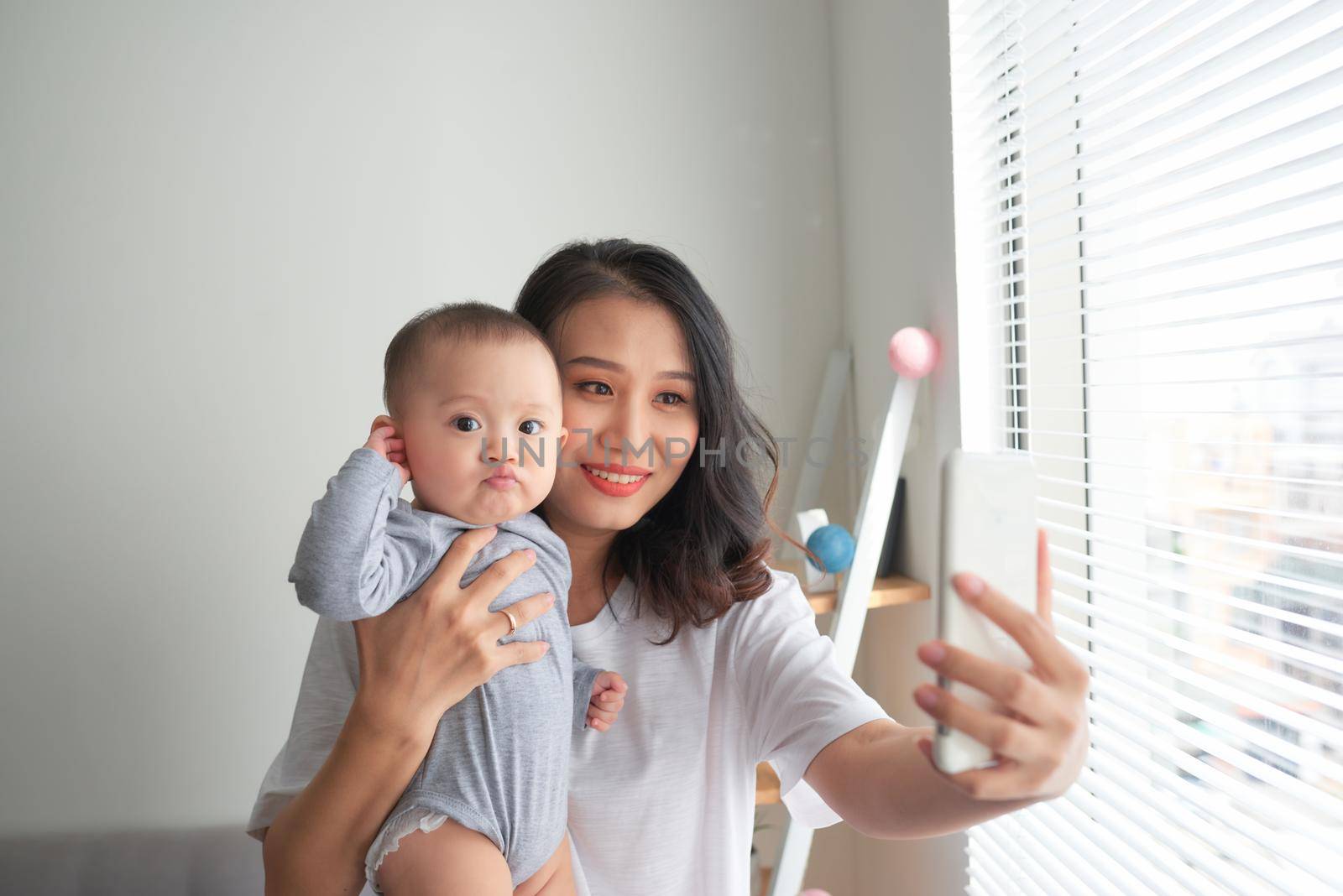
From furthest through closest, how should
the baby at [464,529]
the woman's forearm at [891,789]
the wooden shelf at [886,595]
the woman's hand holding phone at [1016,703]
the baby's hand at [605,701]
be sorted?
the wooden shelf at [886,595] < the baby's hand at [605,701] < the baby at [464,529] < the woman's forearm at [891,789] < the woman's hand holding phone at [1016,703]

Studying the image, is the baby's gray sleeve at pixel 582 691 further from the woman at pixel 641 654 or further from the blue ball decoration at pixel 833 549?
the blue ball decoration at pixel 833 549

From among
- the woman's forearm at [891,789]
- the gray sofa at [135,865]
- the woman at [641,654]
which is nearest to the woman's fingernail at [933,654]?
the woman's forearm at [891,789]

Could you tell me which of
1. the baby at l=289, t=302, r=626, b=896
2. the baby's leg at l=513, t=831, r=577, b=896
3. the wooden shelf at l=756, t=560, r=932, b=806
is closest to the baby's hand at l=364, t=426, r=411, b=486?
the baby at l=289, t=302, r=626, b=896

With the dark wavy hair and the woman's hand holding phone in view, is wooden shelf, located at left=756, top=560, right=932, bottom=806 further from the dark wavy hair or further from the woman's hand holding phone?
the woman's hand holding phone

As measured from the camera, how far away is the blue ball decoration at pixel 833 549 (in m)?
1.54

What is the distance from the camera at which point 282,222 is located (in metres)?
1.68

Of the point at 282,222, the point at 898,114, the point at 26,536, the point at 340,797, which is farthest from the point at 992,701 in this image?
the point at 26,536

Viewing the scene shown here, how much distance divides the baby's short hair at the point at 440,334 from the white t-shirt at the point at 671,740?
0.33 meters

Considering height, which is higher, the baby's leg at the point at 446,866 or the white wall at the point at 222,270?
the white wall at the point at 222,270

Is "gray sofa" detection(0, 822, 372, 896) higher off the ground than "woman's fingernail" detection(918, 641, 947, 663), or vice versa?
"woman's fingernail" detection(918, 641, 947, 663)

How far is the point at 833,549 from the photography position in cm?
153

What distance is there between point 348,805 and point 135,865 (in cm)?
99

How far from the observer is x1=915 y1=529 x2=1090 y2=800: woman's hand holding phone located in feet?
1.88

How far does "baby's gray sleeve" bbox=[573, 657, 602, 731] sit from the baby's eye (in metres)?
0.38
